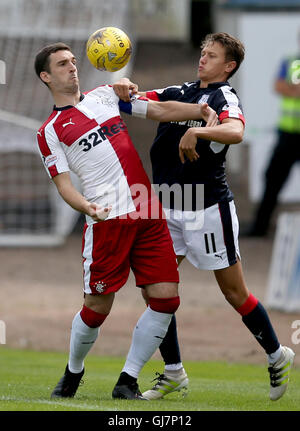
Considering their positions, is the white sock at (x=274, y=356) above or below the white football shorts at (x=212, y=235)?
below

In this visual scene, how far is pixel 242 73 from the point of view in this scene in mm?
19344

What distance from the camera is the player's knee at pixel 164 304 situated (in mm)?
6973

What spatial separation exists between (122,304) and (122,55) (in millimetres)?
7926

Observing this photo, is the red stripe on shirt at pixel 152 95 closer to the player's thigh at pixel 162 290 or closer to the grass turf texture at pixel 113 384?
the player's thigh at pixel 162 290

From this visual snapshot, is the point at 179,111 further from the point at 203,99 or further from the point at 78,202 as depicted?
the point at 78,202

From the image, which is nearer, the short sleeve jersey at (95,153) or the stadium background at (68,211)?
the short sleeve jersey at (95,153)

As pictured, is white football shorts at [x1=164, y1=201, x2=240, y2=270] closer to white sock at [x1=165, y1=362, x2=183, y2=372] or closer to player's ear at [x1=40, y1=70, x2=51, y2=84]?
white sock at [x1=165, y1=362, x2=183, y2=372]

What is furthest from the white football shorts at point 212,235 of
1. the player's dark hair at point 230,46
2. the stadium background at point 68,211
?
the stadium background at point 68,211

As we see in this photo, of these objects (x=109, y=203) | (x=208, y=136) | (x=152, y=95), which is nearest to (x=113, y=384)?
(x=109, y=203)

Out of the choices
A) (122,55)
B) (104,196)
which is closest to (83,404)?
(104,196)

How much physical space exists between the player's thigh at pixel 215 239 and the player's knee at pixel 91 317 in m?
0.90

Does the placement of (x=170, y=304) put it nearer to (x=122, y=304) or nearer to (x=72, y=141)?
(x=72, y=141)

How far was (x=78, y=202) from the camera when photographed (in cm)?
668

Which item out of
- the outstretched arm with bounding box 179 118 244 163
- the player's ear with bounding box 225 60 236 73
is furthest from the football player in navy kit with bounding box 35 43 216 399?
the player's ear with bounding box 225 60 236 73
